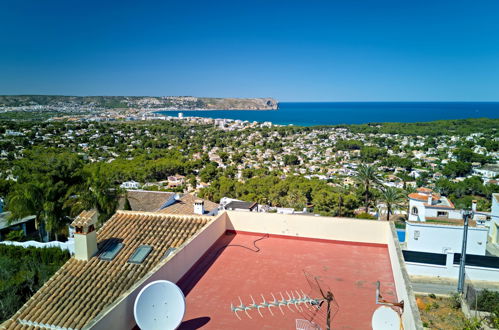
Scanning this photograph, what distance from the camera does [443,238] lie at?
17.3m

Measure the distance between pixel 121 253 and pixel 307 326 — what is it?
4.54 metres

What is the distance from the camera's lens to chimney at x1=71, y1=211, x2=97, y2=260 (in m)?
7.12

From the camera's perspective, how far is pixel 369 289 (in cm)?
556

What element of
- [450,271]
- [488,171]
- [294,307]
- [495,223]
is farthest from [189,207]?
[488,171]

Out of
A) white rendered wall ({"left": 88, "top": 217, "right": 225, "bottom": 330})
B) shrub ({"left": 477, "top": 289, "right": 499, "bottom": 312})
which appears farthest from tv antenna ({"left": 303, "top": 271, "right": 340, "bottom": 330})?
shrub ({"left": 477, "top": 289, "right": 499, "bottom": 312})

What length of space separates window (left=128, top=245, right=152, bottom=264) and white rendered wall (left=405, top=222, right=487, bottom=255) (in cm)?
1409

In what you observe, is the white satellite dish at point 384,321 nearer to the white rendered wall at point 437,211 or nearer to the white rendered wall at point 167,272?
the white rendered wall at point 167,272

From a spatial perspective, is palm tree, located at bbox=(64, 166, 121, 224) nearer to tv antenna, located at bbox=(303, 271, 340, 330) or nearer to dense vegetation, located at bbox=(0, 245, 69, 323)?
dense vegetation, located at bbox=(0, 245, 69, 323)

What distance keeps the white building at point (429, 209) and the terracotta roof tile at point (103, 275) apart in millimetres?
19166

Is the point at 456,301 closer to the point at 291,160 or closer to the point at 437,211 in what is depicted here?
the point at 437,211

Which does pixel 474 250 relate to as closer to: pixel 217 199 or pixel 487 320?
pixel 487 320

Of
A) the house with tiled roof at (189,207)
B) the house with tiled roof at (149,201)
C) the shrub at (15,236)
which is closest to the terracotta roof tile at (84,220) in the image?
the shrub at (15,236)

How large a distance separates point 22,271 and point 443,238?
55.4ft

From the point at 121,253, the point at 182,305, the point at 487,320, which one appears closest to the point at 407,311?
the point at 182,305
